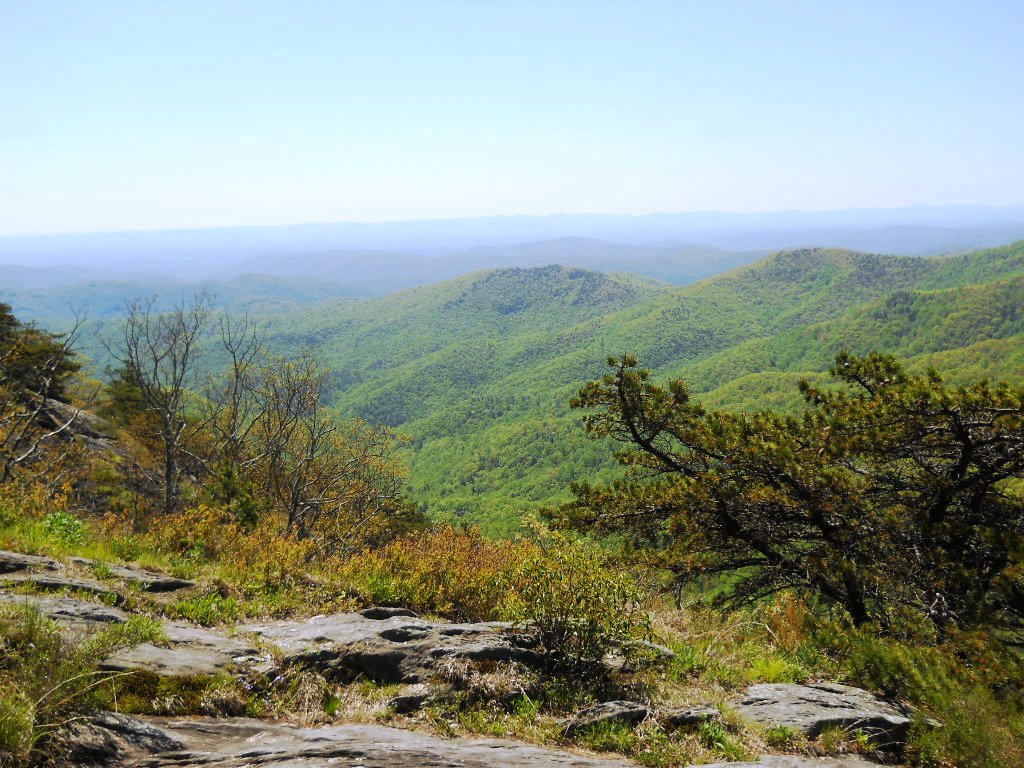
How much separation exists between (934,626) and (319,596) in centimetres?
795

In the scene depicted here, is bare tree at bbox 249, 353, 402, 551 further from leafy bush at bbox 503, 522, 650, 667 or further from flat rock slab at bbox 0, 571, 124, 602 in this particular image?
leafy bush at bbox 503, 522, 650, 667

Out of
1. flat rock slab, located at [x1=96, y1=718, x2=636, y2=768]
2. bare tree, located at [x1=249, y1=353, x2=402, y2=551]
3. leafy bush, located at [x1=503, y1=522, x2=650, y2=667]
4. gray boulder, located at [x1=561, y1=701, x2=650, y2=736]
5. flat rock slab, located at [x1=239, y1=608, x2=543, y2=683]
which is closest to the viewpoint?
flat rock slab, located at [x1=96, y1=718, x2=636, y2=768]

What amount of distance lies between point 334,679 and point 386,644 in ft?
2.01

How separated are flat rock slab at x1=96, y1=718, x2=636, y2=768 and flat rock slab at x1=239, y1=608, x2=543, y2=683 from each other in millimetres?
918

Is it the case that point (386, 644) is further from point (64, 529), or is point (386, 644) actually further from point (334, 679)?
point (64, 529)

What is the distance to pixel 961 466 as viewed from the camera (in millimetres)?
8406

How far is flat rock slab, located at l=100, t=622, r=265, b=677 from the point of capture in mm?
4535

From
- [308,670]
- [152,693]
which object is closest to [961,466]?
[308,670]

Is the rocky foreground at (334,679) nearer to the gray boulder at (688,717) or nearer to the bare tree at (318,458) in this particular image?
the gray boulder at (688,717)

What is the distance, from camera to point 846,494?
898cm

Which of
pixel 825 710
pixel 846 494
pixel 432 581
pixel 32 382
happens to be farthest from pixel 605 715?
pixel 32 382

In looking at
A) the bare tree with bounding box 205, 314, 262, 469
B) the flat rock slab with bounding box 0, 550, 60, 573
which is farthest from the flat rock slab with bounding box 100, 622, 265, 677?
the bare tree with bounding box 205, 314, 262, 469

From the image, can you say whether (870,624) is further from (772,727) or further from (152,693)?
(152,693)

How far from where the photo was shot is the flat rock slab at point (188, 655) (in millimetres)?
4535
